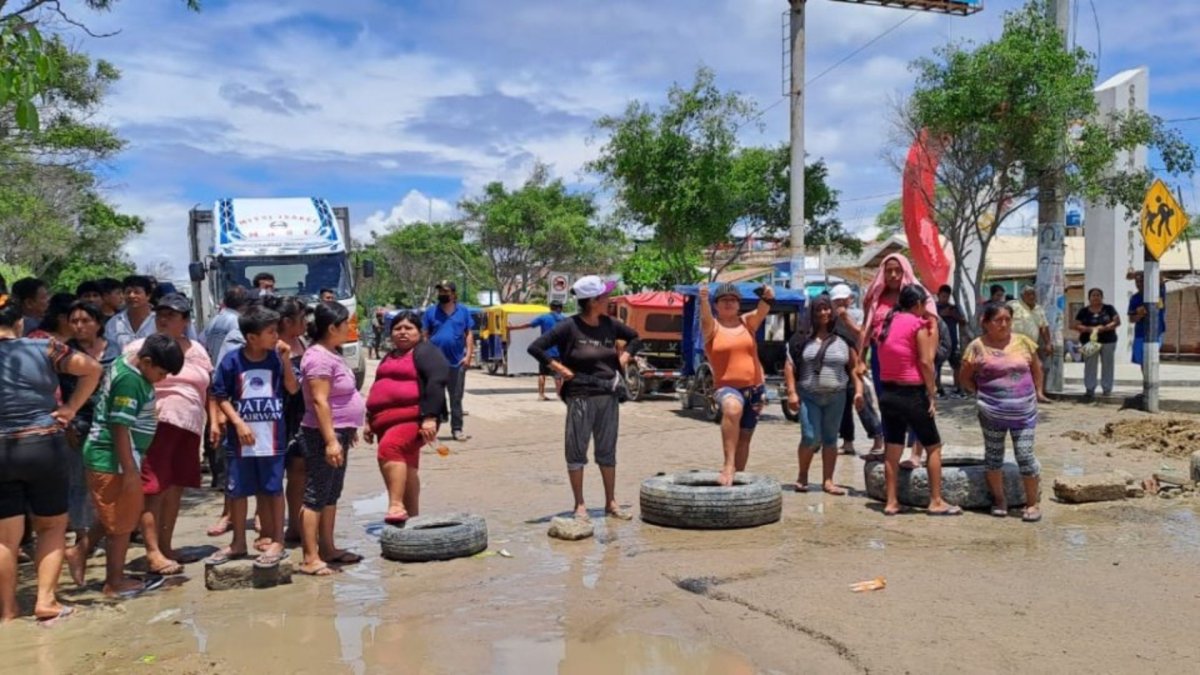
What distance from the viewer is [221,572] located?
5.72 m

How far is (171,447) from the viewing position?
6.05 meters

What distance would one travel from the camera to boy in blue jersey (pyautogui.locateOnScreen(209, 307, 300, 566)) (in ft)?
19.4

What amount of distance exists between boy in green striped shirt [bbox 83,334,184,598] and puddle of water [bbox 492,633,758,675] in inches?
92.4

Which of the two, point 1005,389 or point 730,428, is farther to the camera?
point 730,428

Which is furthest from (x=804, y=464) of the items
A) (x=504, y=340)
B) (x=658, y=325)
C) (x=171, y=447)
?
(x=504, y=340)

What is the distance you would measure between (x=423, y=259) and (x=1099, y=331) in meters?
47.9

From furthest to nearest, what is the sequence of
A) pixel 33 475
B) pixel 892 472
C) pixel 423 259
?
pixel 423 259, pixel 892 472, pixel 33 475

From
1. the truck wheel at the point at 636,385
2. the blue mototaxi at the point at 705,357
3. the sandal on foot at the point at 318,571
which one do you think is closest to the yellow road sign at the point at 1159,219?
the blue mototaxi at the point at 705,357

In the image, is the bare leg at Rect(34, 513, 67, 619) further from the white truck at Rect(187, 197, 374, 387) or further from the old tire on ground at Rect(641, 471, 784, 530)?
the white truck at Rect(187, 197, 374, 387)

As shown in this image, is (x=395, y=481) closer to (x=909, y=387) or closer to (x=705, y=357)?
(x=909, y=387)

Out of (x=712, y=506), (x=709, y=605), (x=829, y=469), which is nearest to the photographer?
(x=709, y=605)

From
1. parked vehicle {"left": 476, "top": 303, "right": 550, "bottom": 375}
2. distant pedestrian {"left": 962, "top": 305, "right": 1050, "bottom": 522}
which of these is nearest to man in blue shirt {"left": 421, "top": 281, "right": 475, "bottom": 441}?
distant pedestrian {"left": 962, "top": 305, "right": 1050, "bottom": 522}

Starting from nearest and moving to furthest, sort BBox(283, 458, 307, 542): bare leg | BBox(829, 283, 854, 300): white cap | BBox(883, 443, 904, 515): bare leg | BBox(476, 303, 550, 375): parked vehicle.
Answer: BBox(283, 458, 307, 542): bare leg < BBox(883, 443, 904, 515): bare leg < BBox(829, 283, 854, 300): white cap < BBox(476, 303, 550, 375): parked vehicle

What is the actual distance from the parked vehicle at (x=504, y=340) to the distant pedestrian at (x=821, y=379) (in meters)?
16.5
